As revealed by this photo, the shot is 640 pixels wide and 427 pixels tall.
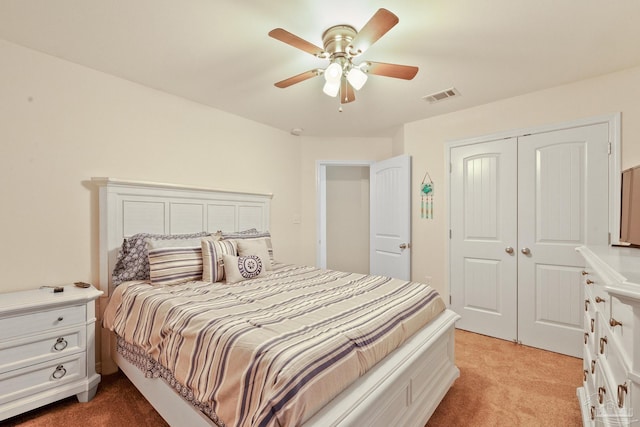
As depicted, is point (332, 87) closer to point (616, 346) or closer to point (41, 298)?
point (616, 346)

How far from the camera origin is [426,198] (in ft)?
11.6

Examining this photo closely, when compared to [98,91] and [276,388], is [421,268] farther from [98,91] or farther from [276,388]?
[98,91]

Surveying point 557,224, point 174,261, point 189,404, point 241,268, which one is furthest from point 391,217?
point 189,404

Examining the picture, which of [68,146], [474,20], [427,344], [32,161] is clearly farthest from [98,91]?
[427,344]

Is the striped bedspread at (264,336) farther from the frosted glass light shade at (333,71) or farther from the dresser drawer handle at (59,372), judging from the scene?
the frosted glass light shade at (333,71)

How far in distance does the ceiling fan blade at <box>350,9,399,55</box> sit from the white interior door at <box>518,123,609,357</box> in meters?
2.12

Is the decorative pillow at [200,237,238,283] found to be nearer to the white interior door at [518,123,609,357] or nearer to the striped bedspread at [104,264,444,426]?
the striped bedspread at [104,264,444,426]

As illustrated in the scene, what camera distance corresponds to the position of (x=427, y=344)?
1.67m

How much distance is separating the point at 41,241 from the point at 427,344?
8.91 ft

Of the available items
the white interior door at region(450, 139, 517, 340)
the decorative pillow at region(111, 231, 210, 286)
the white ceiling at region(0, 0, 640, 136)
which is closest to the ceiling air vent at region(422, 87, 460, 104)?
the white ceiling at region(0, 0, 640, 136)

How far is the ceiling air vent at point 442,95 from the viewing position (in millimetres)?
2736

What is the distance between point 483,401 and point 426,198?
2151mm

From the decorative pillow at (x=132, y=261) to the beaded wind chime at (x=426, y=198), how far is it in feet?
9.59

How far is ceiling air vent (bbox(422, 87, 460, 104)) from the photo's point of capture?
2.74 m
